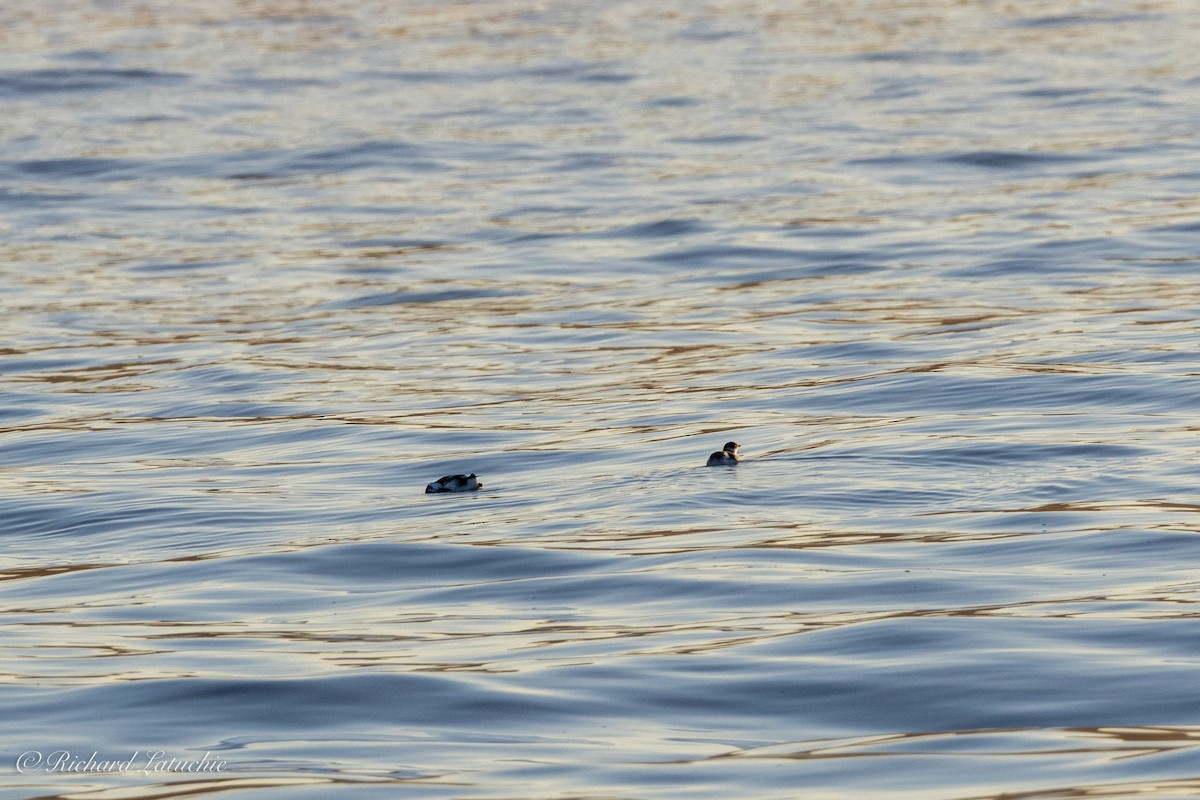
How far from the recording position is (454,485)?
1342cm

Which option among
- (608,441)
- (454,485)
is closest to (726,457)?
(454,485)

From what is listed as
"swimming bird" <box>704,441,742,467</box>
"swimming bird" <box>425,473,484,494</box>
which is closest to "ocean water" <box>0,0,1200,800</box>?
"swimming bird" <box>704,441,742,467</box>

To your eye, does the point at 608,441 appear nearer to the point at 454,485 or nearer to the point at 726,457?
the point at 726,457

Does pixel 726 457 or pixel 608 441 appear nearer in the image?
pixel 726 457

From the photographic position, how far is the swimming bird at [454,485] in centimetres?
1339

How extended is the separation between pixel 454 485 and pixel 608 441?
2.01 meters

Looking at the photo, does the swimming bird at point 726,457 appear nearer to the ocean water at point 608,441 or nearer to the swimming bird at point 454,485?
the ocean water at point 608,441

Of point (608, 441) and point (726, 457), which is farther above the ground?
point (608, 441)

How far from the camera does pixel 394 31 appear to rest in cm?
4741

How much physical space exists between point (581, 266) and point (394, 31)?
24.6 m

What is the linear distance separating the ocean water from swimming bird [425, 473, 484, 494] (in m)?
0.43

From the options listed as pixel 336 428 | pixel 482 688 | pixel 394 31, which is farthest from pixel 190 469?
pixel 394 31

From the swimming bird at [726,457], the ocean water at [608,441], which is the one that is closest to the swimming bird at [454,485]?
the ocean water at [608,441]

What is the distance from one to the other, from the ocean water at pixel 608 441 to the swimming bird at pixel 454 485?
43 cm
